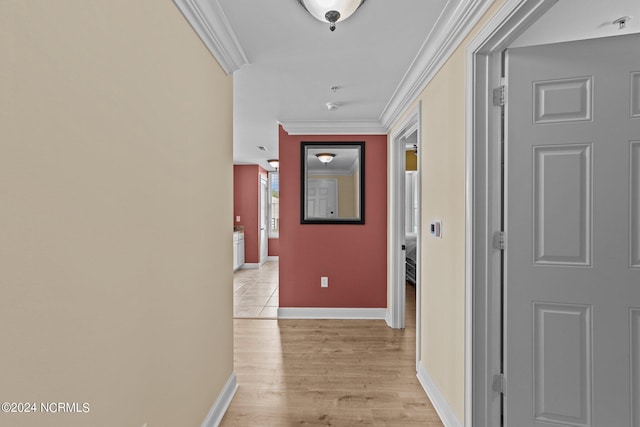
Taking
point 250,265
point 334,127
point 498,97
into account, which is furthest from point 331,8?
point 250,265

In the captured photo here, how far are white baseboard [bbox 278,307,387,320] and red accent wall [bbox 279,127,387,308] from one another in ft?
0.19

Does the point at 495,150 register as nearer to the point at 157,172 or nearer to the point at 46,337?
the point at 157,172

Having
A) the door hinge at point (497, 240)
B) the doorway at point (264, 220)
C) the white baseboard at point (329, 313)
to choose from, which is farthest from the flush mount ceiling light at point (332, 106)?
the doorway at point (264, 220)

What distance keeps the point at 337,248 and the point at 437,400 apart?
1.97 meters

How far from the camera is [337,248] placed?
3709 millimetres

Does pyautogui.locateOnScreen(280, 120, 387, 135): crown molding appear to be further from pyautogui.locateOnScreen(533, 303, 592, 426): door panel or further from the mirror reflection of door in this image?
pyautogui.locateOnScreen(533, 303, 592, 426): door panel

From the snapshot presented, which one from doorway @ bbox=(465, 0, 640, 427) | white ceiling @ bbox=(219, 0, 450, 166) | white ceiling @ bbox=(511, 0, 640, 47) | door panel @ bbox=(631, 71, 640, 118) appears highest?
white ceiling @ bbox=(219, 0, 450, 166)

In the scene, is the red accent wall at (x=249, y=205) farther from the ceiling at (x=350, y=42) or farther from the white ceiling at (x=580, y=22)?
the white ceiling at (x=580, y=22)

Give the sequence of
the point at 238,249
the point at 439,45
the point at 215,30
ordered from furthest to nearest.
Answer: the point at 238,249 → the point at 439,45 → the point at 215,30

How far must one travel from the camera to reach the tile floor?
3.88 metres

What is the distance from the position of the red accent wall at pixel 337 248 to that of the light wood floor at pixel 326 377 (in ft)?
1.18

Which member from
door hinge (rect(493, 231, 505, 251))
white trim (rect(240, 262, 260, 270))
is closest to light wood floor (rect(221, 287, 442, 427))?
door hinge (rect(493, 231, 505, 251))

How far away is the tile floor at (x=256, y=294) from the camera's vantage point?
388 centimetres

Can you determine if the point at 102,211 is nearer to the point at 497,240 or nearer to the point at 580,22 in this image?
the point at 497,240
